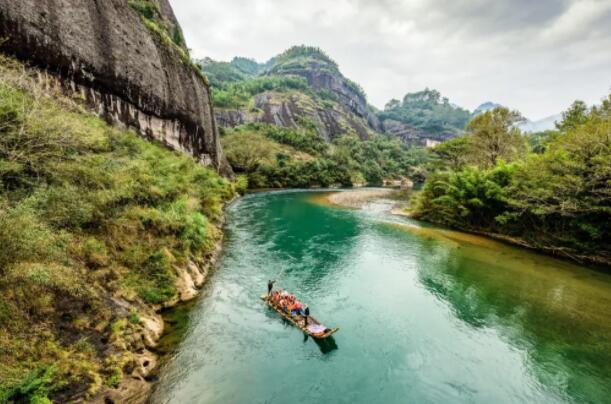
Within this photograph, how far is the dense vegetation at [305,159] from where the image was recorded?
67.9 m

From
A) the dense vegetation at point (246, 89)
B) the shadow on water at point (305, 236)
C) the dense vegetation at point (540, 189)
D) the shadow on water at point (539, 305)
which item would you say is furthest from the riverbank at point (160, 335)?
the dense vegetation at point (246, 89)

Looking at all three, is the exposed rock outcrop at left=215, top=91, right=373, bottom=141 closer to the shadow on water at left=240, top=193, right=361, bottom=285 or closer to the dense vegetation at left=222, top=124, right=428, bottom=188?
the dense vegetation at left=222, top=124, right=428, bottom=188

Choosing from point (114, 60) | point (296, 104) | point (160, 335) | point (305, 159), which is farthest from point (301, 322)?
point (296, 104)

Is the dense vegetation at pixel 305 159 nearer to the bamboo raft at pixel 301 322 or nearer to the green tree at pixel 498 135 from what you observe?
the green tree at pixel 498 135

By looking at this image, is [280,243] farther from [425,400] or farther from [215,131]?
[215,131]

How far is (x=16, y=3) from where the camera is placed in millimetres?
18406

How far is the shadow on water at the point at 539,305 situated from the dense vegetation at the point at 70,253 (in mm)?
16522

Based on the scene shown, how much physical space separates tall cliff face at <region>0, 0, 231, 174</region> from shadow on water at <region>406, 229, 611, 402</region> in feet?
93.3

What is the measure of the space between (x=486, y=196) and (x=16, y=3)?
136 feet

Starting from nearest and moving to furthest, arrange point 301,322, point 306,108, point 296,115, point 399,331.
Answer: point 301,322, point 399,331, point 296,115, point 306,108

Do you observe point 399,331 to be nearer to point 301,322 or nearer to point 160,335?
point 301,322

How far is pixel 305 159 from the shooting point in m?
87.9

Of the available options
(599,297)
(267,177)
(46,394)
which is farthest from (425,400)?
(267,177)

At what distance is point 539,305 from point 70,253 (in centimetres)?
2424
